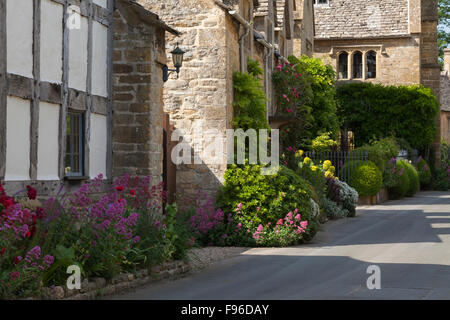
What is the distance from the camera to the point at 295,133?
→ 25.5m

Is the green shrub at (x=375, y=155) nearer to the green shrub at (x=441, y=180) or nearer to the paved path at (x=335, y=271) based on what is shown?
the paved path at (x=335, y=271)

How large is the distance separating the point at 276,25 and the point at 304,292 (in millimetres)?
18798

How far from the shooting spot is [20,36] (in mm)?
9711

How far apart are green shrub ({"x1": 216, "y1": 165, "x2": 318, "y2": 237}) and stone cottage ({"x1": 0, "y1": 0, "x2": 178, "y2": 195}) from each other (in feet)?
7.81

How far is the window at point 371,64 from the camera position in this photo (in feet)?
137

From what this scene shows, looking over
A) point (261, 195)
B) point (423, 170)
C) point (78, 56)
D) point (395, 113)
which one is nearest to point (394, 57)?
point (395, 113)

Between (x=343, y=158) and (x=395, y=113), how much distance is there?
36.5 ft

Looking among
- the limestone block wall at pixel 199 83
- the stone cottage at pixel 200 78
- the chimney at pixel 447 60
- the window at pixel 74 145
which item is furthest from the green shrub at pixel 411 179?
the chimney at pixel 447 60

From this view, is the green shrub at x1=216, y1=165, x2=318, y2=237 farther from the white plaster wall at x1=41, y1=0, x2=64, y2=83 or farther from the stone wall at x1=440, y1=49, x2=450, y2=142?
the stone wall at x1=440, y1=49, x2=450, y2=142

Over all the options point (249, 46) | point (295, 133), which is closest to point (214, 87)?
point (249, 46)

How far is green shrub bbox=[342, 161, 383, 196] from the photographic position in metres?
26.9

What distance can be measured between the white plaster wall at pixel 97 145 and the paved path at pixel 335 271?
2576 mm

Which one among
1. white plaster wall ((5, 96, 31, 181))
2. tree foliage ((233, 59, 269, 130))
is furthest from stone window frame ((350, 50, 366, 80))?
white plaster wall ((5, 96, 31, 181))
